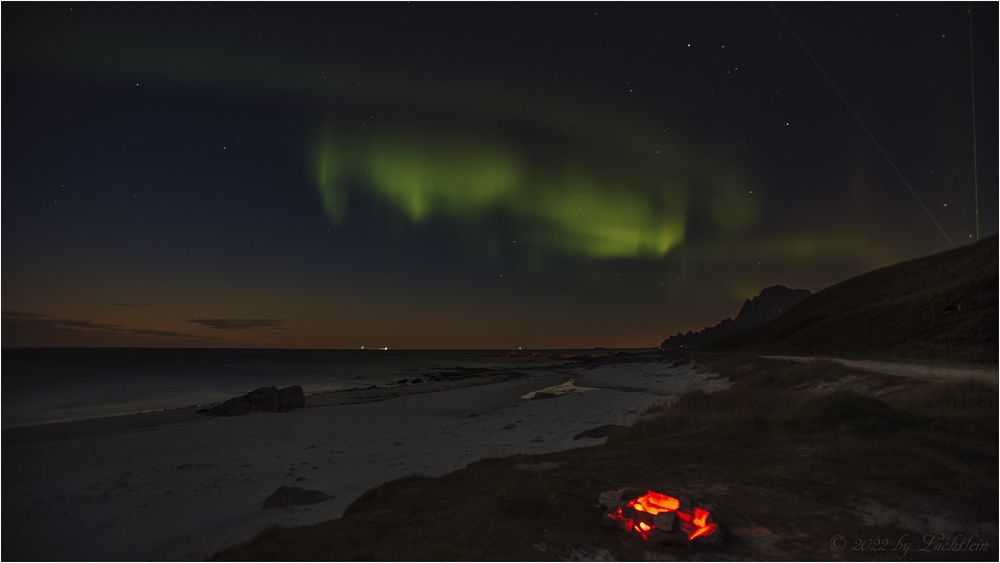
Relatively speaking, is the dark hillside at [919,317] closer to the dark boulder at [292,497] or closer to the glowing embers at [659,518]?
the glowing embers at [659,518]

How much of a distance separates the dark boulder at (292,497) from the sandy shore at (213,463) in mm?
280

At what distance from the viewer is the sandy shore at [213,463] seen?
1163 cm

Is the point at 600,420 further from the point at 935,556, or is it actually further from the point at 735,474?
the point at 935,556

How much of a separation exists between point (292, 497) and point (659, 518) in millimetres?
9265

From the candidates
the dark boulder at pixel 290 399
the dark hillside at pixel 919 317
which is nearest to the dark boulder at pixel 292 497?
the dark boulder at pixel 290 399

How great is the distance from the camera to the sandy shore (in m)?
11.6

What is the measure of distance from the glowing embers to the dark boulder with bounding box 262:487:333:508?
7.73m

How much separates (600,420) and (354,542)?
1854 cm

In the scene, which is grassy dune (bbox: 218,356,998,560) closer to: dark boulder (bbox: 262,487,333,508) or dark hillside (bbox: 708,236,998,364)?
dark boulder (bbox: 262,487,333,508)

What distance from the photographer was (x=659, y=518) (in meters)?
8.04

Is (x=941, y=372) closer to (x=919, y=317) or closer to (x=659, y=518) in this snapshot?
(x=659, y=518)

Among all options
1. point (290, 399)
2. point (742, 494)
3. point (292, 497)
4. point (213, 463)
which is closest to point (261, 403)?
point (290, 399)

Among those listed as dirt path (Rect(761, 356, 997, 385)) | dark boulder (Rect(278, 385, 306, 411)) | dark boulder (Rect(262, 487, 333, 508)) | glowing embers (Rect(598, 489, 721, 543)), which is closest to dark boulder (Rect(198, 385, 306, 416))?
dark boulder (Rect(278, 385, 306, 411))

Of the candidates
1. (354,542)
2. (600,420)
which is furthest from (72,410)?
(354,542)
